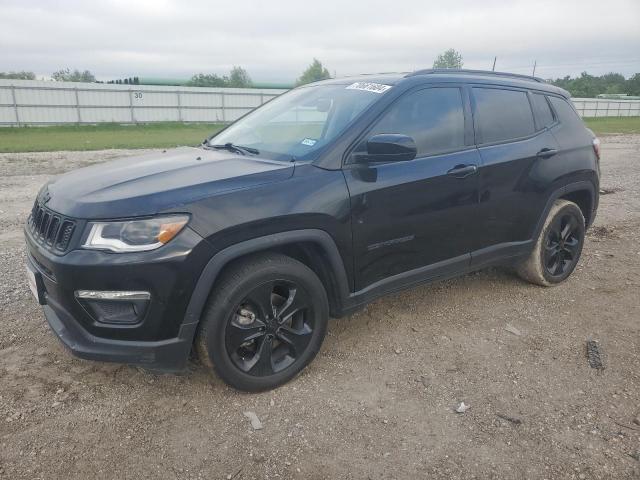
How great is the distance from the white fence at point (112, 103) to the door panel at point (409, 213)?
2595cm

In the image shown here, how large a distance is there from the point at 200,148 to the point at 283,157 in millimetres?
999

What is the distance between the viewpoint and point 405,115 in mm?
3289

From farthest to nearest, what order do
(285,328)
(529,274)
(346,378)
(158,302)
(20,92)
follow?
(20,92) < (529,274) < (346,378) < (285,328) < (158,302)

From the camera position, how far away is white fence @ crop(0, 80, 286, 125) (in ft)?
79.2

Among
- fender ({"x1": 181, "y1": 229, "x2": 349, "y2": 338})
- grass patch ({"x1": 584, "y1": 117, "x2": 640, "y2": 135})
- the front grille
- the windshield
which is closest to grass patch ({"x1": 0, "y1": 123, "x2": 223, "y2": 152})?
the windshield

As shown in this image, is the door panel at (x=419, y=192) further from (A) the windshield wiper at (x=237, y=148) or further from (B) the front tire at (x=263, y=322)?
(A) the windshield wiper at (x=237, y=148)

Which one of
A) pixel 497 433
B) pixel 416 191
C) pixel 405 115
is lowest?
pixel 497 433

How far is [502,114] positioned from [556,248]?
139cm

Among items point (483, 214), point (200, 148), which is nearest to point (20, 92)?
point (200, 148)

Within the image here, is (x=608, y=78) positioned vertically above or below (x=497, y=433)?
above

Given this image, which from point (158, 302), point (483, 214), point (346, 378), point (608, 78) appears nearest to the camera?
point (158, 302)

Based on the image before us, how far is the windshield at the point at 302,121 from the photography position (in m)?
3.12

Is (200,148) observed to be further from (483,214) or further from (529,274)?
(529,274)

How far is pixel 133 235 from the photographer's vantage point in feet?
7.86
